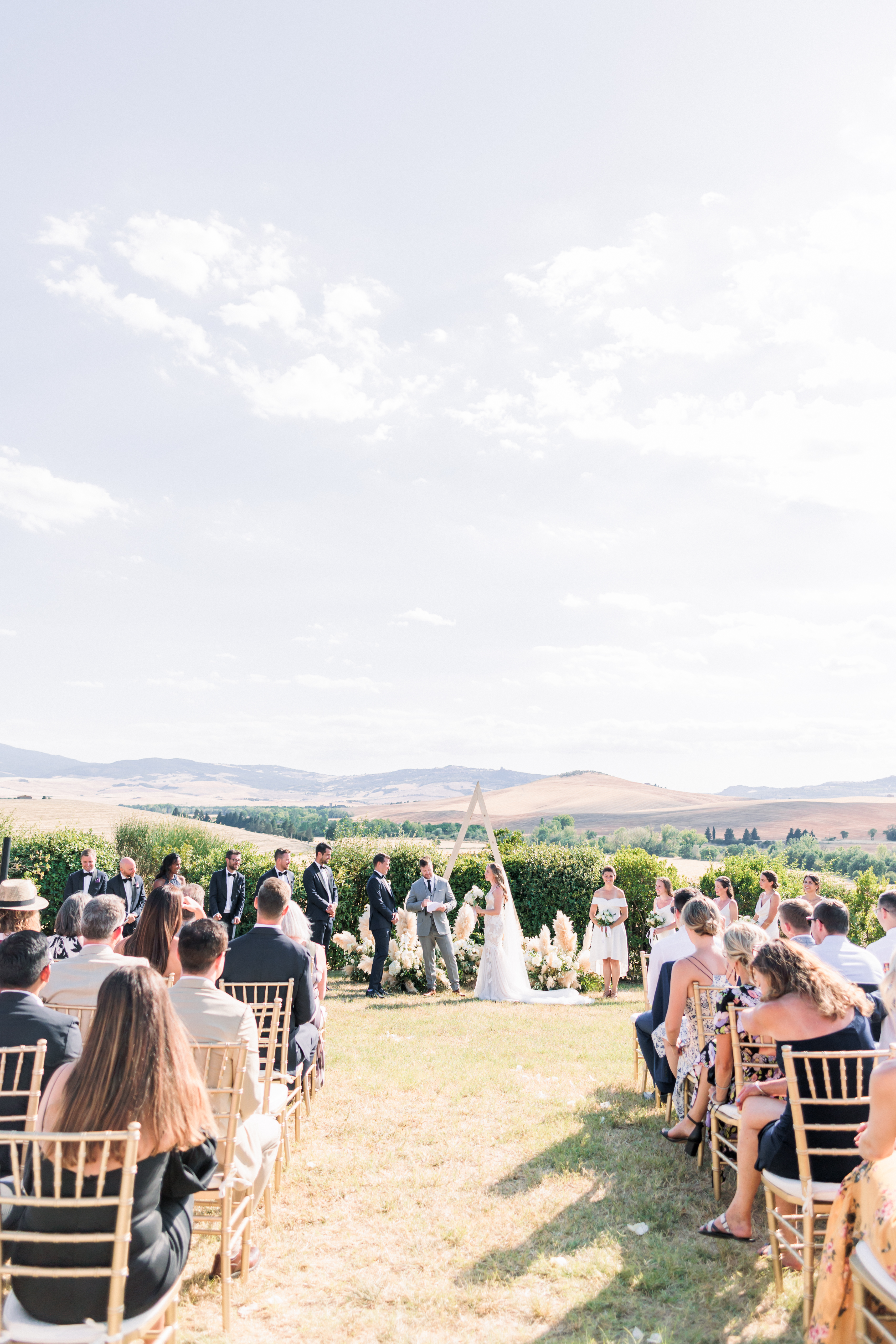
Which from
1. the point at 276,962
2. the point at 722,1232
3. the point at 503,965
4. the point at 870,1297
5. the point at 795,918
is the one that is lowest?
the point at 503,965

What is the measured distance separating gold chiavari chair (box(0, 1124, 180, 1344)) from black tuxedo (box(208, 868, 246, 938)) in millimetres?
10724

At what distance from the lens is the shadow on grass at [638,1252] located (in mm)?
3609

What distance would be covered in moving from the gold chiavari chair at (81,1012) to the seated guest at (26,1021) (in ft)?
2.44

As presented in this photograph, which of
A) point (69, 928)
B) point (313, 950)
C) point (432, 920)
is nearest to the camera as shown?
point (69, 928)

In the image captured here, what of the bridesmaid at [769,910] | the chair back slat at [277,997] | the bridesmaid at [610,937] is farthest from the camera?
the bridesmaid at [610,937]

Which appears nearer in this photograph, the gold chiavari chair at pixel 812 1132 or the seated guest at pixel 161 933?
the gold chiavari chair at pixel 812 1132

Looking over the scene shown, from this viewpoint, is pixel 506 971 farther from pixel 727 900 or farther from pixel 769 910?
pixel 769 910

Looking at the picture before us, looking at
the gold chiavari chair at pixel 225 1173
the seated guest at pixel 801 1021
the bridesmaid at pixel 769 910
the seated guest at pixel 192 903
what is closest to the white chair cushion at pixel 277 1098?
the gold chiavari chair at pixel 225 1173

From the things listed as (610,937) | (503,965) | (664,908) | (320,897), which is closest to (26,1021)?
(664,908)

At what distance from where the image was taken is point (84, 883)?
11914 mm

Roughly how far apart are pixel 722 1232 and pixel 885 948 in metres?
3.46

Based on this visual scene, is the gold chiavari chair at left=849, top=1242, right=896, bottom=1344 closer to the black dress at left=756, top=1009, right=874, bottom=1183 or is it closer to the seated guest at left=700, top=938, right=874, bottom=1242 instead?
the black dress at left=756, top=1009, right=874, bottom=1183

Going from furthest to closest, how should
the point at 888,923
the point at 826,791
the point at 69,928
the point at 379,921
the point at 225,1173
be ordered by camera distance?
the point at 826,791, the point at 379,921, the point at 69,928, the point at 888,923, the point at 225,1173

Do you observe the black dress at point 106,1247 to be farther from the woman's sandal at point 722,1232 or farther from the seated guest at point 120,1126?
the woman's sandal at point 722,1232
